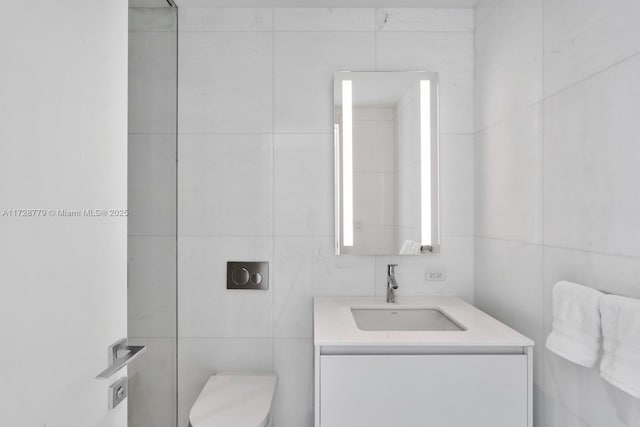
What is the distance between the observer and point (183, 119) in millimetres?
1812

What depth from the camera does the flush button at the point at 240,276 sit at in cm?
181

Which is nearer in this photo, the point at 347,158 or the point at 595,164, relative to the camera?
the point at 595,164

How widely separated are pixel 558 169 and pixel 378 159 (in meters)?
0.77

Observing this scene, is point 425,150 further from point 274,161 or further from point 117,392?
point 117,392

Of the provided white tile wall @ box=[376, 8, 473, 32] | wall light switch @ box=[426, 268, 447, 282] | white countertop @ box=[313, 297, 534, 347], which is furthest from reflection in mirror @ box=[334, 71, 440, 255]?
white countertop @ box=[313, 297, 534, 347]

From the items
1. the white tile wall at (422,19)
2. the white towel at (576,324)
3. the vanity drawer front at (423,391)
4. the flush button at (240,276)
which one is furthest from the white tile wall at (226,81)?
the white towel at (576,324)

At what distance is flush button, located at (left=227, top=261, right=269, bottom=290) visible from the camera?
5.94 ft

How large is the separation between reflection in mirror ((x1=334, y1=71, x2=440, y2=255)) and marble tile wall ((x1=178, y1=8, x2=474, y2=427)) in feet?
0.21

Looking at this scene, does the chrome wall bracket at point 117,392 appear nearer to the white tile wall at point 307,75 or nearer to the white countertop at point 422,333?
the white countertop at point 422,333

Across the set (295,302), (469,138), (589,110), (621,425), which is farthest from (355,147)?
(621,425)

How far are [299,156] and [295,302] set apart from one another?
0.69m

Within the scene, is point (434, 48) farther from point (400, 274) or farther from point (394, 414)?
point (394, 414)

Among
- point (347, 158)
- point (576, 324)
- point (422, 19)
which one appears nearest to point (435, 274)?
point (347, 158)

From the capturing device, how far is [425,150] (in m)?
1.82
